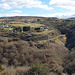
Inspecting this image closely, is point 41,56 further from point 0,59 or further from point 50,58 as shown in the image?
point 0,59

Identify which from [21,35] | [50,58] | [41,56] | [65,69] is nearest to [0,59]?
[41,56]

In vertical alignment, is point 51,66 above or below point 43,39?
below

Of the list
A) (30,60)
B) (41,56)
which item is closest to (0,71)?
(30,60)

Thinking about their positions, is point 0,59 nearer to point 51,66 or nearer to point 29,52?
point 29,52

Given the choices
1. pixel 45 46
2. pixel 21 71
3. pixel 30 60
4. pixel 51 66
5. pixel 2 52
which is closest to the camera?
pixel 21 71

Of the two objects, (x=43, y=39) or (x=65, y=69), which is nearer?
(x=65, y=69)

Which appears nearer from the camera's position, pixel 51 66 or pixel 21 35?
pixel 51 66

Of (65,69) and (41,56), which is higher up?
(41,56)

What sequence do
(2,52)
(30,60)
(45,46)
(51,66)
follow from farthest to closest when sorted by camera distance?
(45,46) < (2,52) < (30,60) < (51,66)

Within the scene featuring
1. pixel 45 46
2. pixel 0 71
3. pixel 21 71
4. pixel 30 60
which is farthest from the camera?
pixel 45 46

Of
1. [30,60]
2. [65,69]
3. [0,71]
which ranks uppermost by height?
[0,71]
